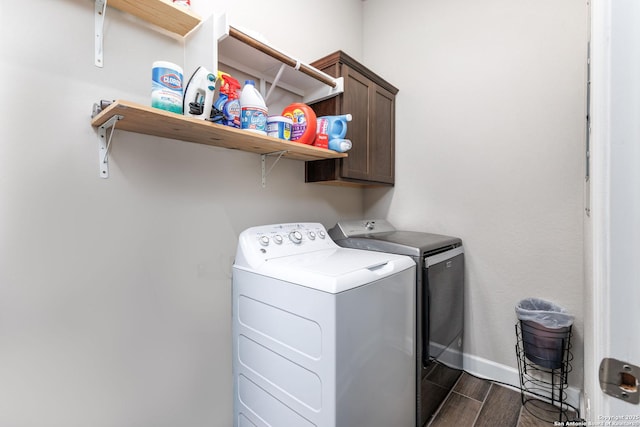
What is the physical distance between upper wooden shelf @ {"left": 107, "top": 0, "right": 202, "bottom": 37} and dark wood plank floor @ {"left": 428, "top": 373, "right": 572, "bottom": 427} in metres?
2.34

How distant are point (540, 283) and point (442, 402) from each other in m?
0.96

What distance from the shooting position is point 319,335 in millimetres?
Answer: 1038

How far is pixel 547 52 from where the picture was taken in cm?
172

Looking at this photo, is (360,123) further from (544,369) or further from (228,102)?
(544,369)

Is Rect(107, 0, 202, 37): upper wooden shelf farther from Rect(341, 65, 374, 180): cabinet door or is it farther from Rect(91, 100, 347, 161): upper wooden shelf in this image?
Rect(341, 65, 374, 180): cabinet door

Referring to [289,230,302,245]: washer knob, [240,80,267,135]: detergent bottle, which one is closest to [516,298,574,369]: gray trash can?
[289,230,302,245]: washer knob

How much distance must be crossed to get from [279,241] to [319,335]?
58cm

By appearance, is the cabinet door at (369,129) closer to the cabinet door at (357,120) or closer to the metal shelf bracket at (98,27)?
the cabinet door at (357,120)

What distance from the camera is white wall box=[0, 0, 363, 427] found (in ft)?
3.08

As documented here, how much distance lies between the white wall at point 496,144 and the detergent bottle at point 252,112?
1404 millimetres

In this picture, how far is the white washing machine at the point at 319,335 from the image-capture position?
3.37ft

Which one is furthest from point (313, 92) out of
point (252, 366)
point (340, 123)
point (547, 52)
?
point (252, 366)

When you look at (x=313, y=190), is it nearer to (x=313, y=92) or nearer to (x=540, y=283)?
(x=313, y=92)

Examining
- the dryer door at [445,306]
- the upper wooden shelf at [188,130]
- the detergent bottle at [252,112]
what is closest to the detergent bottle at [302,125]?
the upper wooden shelf at [188,130]
